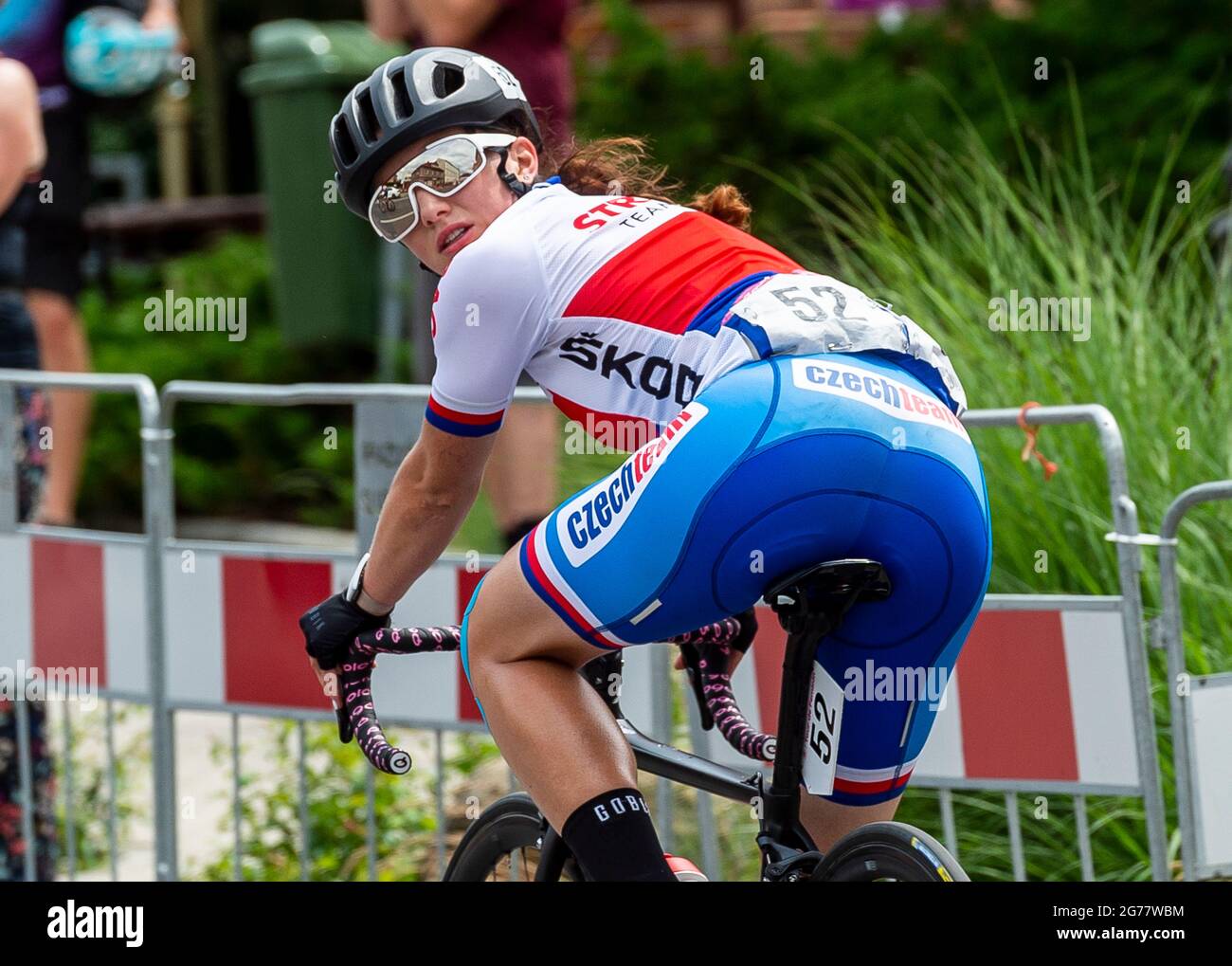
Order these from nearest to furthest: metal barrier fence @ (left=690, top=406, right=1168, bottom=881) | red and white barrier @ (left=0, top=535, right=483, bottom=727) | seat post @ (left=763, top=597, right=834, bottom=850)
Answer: seat post @ (left=763, top=597, right=834, bottom=850), metal barrier fence @ (left=690, top=406, right=1168, bottom=881), red and white barrier @ (left=0, top=535, right=483, bottom=727)

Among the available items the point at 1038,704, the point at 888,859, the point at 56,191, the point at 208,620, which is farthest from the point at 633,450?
the point at 56,191

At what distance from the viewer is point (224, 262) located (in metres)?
10.6

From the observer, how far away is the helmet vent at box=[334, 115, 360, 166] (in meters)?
3.05

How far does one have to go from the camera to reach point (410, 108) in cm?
300

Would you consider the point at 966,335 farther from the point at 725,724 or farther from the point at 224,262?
the point at 224,262

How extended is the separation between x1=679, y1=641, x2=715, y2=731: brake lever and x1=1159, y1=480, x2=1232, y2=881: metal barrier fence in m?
1.13

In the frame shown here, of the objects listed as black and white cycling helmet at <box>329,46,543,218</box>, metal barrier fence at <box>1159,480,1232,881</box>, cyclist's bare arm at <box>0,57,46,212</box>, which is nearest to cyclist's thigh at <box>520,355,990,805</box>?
black and white cycling helmet at <box>329,46,543,218</box>

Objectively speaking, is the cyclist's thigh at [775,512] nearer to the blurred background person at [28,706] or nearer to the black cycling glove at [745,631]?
the black cycling glove at [745,631]

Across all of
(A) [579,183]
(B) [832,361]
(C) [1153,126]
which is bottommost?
(B) [832,361]

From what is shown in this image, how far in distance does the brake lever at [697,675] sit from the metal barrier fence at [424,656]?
0.93m

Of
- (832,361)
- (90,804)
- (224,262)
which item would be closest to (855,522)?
(832,361)

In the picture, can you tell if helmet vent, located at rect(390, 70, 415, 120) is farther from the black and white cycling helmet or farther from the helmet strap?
the helmet strap

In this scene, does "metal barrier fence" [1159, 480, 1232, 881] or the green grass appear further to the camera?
the green grass

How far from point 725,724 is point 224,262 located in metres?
7.92
